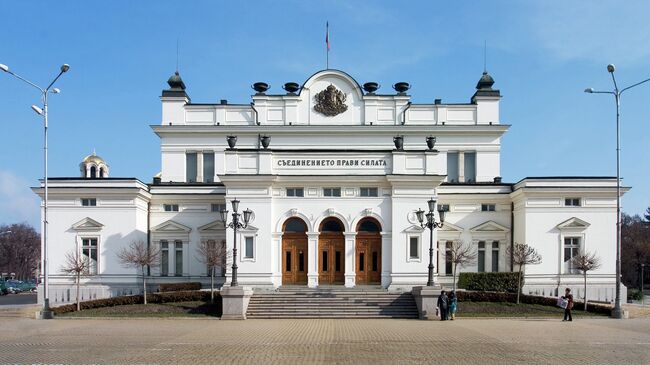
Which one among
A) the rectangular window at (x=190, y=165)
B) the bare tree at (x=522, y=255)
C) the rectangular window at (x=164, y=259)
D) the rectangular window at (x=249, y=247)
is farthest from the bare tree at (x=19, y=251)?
the bare tree at (x=522, y=255)

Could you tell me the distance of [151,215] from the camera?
147ft

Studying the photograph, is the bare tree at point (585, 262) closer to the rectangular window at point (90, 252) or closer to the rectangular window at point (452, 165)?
the rectangular window at point (452, 165)

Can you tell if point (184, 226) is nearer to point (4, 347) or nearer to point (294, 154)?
point (294, 154)

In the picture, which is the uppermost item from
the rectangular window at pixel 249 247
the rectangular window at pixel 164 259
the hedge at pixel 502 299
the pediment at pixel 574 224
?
the pediment at pixel 574 224

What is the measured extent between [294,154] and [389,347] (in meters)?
20.8

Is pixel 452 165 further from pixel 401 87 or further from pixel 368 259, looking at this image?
pixel 368 259

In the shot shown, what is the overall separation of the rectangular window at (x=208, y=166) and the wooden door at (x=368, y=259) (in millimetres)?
15891

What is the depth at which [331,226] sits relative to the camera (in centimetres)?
3975

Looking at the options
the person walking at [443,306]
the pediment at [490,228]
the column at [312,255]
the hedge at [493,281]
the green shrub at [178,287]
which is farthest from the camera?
the pediment at [490,228]

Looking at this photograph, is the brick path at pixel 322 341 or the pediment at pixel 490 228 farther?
the pediment at pixel 490 228

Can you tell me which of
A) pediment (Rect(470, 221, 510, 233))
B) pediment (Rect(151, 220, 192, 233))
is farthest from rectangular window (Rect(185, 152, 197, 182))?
pediment (Rect(470, 221, 510, 233))

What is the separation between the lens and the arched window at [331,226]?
39656 millimetres

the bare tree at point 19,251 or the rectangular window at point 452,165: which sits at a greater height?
the rectangular window at point 452,165

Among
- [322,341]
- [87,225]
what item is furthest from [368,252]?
[87,225]
